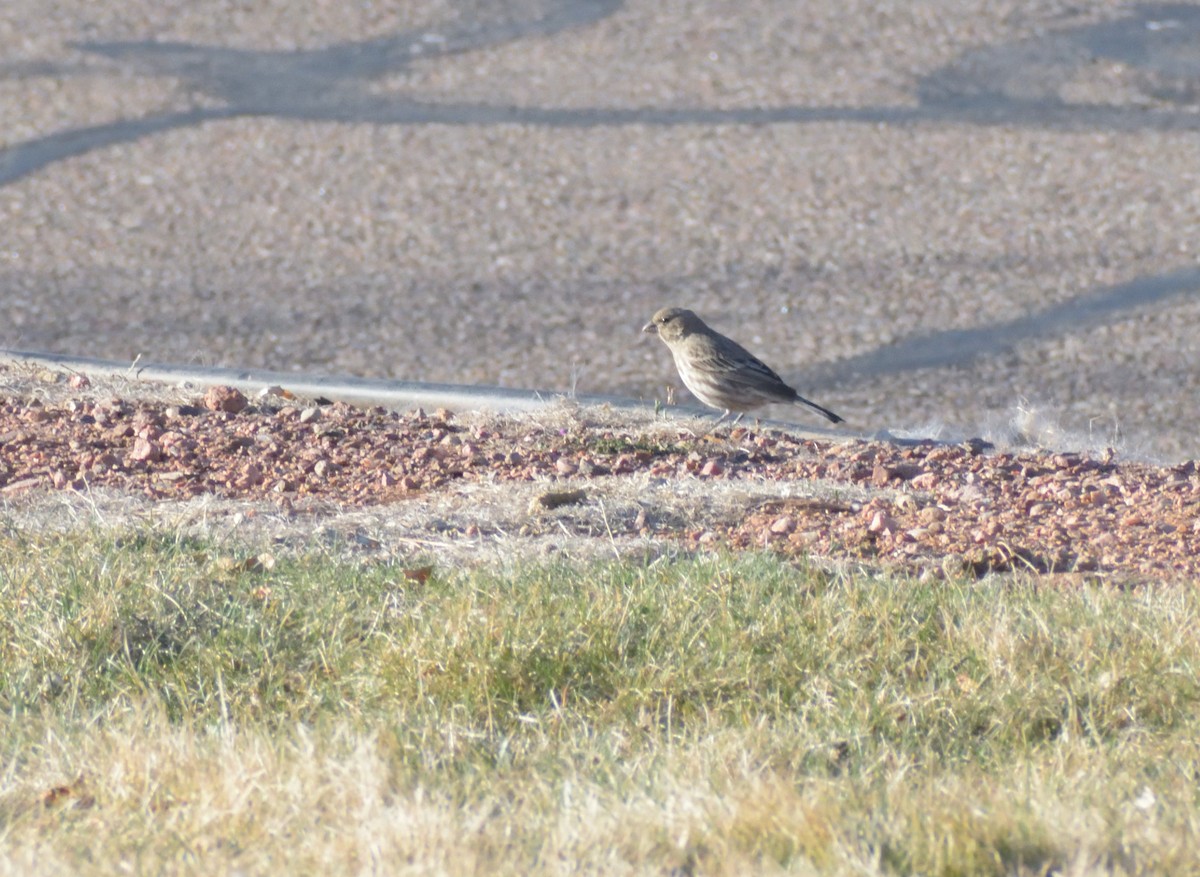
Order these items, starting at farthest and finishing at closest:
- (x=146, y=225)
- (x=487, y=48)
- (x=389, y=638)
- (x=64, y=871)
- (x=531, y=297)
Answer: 1. (x=487, y=48)
2. (x=146, y=225)
3. (x=531, y=297)
4. (x=389, y=638)
5. (x=64, y=871)

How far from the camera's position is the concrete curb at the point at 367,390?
6762mm

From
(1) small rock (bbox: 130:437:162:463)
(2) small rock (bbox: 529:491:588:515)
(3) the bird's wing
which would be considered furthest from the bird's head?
(1) small rock (bbox: 130:437:162:463)

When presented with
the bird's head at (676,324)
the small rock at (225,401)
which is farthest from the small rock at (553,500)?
the bird's head at (676,324)

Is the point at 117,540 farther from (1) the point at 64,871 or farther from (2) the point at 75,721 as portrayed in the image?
(1) the point at 64,871

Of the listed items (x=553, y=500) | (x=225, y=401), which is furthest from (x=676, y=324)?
(x=553, y=500)

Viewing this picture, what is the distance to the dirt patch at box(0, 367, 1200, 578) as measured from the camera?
516 cm

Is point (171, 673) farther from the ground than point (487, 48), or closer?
closer

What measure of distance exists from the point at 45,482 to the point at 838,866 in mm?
3602

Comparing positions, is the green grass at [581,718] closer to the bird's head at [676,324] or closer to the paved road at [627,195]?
the paved road at [627,195]

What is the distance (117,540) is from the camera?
16.1ft

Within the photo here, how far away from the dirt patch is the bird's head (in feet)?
4.48

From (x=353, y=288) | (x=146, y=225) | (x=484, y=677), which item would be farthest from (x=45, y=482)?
(x=146, y=225)

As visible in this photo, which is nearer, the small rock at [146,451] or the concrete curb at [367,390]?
the small rock at [146,451]

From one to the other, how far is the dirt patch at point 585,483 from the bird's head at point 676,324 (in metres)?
1.37
